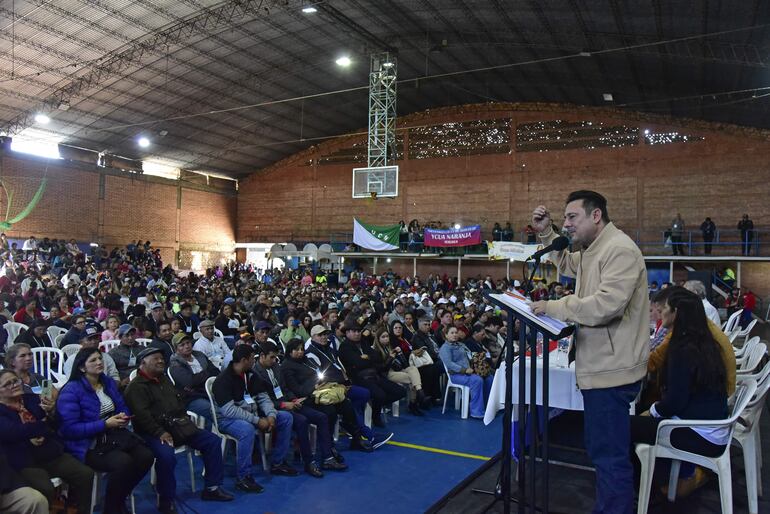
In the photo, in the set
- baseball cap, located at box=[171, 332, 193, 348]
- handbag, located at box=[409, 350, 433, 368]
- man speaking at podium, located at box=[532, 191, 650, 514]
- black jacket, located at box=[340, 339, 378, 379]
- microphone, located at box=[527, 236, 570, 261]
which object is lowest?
handbag, located at box=[409, 350, 433, 368]

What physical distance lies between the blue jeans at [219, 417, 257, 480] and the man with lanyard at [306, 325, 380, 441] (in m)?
0.97

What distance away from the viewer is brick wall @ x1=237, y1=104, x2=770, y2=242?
661 inches

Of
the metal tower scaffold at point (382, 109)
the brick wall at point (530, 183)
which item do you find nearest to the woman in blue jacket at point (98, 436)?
the metal tower scaffold at point (382, 109)

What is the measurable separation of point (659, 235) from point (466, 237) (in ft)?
20.7

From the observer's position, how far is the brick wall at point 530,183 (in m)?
16.8

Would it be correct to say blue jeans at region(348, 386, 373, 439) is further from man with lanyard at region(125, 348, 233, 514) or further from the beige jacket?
the beige jacket

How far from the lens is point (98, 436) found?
10.7 feet

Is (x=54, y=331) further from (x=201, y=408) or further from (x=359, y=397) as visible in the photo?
(x=359, y=397)

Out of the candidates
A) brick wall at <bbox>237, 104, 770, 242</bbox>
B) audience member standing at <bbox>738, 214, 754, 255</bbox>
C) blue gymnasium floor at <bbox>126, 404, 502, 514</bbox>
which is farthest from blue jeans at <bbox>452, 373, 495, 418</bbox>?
brick wall at <bbox>237, 104, 770, 242</bbox>

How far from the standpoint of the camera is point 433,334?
7.56m

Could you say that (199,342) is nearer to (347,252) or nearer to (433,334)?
(433,334)

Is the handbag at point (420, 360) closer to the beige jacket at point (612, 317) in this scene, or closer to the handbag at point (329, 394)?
the handbag at point (329, 394)

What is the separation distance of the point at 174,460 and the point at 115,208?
20.1 meters

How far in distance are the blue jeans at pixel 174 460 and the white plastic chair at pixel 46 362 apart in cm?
210
